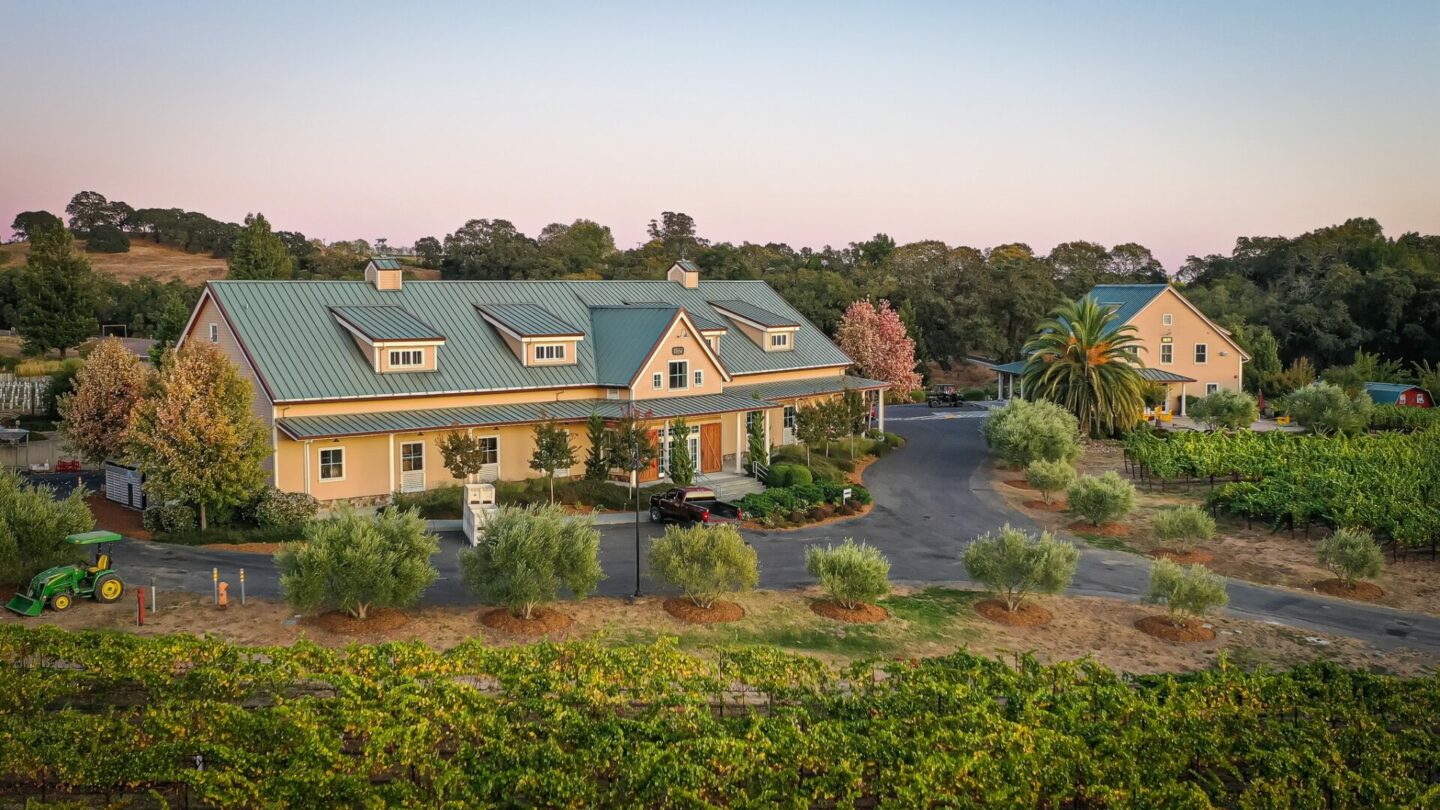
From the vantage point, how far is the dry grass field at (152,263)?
102562 millimetres

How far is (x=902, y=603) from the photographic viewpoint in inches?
1000

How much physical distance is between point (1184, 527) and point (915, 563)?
7.88m

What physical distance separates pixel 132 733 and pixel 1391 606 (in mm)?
27276

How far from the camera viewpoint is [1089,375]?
50531 millimetres

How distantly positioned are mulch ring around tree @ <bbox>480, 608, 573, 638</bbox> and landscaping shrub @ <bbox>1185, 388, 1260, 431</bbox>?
4008 centimetres

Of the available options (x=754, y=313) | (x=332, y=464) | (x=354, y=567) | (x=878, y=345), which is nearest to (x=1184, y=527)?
(x=354, y=567)

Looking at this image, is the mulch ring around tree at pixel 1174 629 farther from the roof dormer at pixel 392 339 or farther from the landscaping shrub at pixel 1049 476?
the roof dormer at pixel 392 339

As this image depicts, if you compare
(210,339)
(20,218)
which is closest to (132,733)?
(210,339)

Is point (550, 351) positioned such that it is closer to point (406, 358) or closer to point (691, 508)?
point (406, 358)

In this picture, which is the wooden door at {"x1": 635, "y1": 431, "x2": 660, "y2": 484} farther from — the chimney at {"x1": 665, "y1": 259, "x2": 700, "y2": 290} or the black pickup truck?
the chimney at {"x1": 665, "y1": 259, "x2": 700, "y2": 290}

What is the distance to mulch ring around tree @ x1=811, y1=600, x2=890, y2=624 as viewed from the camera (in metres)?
24.0

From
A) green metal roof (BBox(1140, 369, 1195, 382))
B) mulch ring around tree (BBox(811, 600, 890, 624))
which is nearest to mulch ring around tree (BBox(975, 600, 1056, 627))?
mulch ring around tree (BBox(811, 600, 890, 624))

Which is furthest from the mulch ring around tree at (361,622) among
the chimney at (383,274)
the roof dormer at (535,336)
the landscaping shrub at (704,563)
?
the chimney at (383,274)

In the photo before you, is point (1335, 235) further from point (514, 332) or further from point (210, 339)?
point (210, 339)
